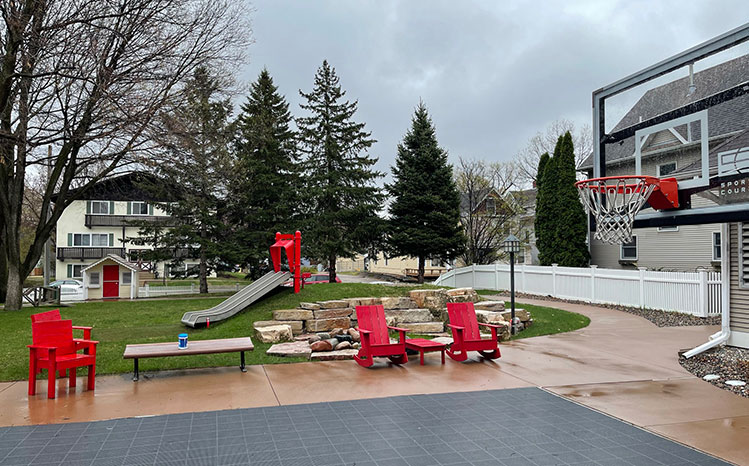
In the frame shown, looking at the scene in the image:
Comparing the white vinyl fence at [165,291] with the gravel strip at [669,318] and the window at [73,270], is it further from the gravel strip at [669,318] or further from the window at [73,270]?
the window at [73,270]

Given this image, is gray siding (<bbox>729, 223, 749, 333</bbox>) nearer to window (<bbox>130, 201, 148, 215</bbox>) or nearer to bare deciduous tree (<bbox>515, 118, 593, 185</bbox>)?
bare deciduous tree (<bbox>515, 118, 593, 185</bbox>)

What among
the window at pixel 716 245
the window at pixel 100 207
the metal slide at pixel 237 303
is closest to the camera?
the metal slide at pixel 237 303

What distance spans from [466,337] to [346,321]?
11.9 ft

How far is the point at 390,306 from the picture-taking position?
13.3m

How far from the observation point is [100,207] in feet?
138

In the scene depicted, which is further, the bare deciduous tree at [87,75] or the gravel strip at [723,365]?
the bare deciduous tree at [87,75]

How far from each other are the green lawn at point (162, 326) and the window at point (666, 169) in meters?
5.29

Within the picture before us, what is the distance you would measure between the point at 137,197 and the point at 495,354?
3845cm

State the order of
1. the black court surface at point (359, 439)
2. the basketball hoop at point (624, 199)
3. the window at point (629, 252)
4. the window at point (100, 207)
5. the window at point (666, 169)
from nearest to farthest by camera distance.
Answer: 1. the black court surface at point (359, 439)
2. the basketball hoop at point (624, 199)
3. the window at point (666, 169)
4. the window at point (629, 252)
5. the window at point (100, 207)

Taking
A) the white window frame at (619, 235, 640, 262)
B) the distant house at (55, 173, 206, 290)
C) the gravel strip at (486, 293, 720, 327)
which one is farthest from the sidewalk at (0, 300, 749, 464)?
the distant house at (55, 173, 206, 290)

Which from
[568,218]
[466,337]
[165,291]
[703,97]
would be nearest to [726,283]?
[703,97]

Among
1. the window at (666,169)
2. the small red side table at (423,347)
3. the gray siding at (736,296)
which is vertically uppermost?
the window at (666,169)

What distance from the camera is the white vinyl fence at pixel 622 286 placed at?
50.1 feet

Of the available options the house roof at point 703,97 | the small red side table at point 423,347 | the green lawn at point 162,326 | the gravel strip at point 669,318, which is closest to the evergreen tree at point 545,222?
the gravel strip at point 669,318
